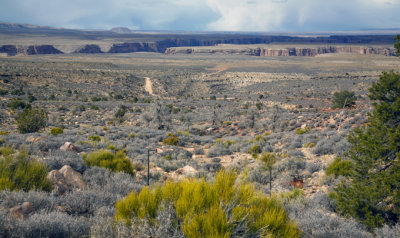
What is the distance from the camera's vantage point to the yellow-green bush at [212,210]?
292cm

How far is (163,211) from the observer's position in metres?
3.19

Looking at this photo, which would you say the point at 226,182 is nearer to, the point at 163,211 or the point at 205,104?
the point at 163,211

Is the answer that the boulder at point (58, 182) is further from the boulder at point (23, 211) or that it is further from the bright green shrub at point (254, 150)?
the bright green shrub at point (254, 150)

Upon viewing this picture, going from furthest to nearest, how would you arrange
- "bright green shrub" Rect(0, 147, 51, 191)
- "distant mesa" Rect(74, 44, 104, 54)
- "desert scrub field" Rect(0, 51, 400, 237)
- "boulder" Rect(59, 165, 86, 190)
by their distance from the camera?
"distant mesa" Rect(74, 44, 104, 54) < "boulder" Rect(59, 165, 86, 190) < "bright green shrub" Rect(0, 147, 51, 191) < "desert scrub field" Rect(0, 51, 400, 237)

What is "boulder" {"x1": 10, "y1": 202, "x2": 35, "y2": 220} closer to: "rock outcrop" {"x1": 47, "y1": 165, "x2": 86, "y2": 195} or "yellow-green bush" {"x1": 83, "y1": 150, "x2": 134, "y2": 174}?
"rock outcrop" {"x1": 47, "y1": 165, "x2": 86, "y2": 195}

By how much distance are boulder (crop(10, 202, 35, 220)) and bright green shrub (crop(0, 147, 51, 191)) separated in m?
0.80

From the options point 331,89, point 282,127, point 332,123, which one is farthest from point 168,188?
point 331,89

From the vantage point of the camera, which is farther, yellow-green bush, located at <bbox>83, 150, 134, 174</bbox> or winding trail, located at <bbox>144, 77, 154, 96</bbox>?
winding trail, located at <bbox>144, 77, 154, 96</bbox>

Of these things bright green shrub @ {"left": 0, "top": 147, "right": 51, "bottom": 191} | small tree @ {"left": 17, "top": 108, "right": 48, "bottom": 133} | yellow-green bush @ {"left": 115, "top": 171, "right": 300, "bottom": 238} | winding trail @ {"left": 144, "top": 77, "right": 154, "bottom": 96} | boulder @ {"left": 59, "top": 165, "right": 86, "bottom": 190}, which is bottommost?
winding trail @ {"left": 144, "top": 77, "right": 154, "bottom": 96}

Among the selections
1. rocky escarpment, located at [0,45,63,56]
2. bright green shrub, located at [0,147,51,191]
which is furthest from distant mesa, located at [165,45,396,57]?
bright green shrub, located at [0,147,51,191]

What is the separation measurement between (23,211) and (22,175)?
149 centimetres

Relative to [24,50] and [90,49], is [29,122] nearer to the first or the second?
[24,50]

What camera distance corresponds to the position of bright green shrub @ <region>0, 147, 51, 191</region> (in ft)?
15.5

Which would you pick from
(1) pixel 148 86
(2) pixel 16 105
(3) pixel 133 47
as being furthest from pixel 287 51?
(2) pixel 16 105
